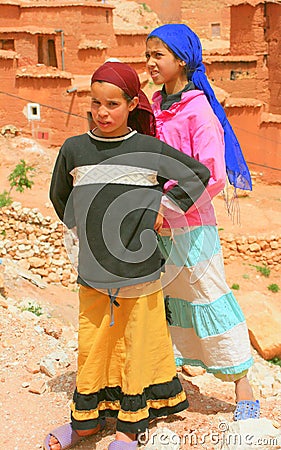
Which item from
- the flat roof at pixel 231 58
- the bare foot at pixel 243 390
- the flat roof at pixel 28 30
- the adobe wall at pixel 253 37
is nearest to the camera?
the bare foot at pixel 243 390

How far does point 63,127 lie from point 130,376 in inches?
473

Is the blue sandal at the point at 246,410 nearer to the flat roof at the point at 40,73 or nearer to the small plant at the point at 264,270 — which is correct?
the small plant at the point at 264,270

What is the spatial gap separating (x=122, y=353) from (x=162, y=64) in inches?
53.4

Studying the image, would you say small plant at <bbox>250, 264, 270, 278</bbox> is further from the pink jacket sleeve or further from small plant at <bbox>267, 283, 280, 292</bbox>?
the pink jacket sleeve

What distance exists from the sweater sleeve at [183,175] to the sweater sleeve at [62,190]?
422 millimetres

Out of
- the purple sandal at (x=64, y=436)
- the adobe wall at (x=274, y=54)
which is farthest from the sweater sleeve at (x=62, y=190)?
the adobe wall at (x=274, y=54)

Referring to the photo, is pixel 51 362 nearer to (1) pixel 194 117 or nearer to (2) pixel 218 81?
(1) pixel 194 117

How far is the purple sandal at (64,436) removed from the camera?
253cm

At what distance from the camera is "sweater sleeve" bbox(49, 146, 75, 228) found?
245cm

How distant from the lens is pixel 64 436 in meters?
2.54

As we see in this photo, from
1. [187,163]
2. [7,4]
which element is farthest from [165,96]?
[7,4]

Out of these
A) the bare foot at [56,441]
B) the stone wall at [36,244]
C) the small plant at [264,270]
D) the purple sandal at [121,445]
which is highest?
the purple sandal at [121,445]

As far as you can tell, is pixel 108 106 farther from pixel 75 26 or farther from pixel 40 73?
pixel 75 26

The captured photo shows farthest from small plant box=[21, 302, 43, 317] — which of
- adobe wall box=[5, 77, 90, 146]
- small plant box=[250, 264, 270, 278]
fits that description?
adobe wall box=[5, 77, 90, 146]
